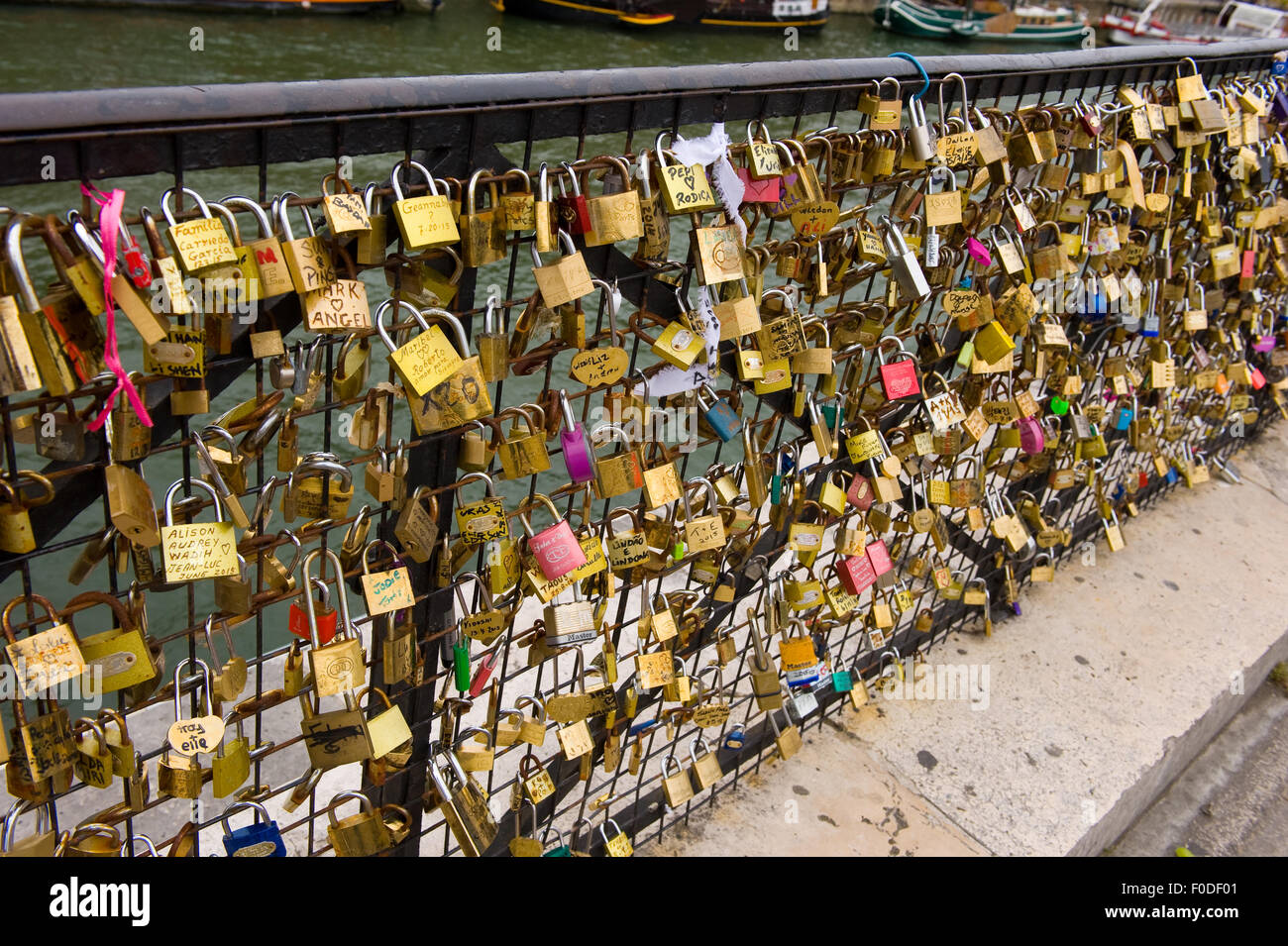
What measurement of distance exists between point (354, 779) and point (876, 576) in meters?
1.51

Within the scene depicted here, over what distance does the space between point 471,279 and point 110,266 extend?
1.85 feet

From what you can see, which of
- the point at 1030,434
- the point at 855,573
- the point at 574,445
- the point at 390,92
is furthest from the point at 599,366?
the point at 1030,434

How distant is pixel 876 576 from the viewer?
9.14ft

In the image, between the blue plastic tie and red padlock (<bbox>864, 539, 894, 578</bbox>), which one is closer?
the blue plastic tie

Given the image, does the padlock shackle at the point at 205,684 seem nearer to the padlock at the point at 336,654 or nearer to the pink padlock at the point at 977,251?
the padlock at the point at 336,654

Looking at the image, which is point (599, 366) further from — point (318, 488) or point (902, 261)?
point (902, 261)

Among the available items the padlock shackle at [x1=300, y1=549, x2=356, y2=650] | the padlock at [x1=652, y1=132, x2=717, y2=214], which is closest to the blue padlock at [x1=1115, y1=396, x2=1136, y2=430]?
the padlock at [x1=652, y1=132, x2=717, y2=214]

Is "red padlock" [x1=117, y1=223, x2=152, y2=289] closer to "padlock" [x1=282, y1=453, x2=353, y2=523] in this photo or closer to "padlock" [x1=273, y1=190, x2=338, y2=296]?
"padlock" [x1=273, y1=190, x2=338, y2=296]

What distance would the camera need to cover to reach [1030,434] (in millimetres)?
3213

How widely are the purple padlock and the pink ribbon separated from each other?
0.75 m

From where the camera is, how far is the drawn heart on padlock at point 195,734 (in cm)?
153

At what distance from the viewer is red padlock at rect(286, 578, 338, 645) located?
166 centimetres

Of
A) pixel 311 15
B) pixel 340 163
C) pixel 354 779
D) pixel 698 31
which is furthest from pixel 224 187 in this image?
pixel 698 31

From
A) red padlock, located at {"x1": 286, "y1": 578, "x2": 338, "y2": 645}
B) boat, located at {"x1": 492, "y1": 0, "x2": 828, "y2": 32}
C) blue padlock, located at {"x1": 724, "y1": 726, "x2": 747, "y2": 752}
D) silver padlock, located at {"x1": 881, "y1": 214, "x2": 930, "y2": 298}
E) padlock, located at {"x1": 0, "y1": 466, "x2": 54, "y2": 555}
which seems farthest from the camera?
boat, located at {"x1": 492, "y1": 0, "x2": 828, "y2": 32}
